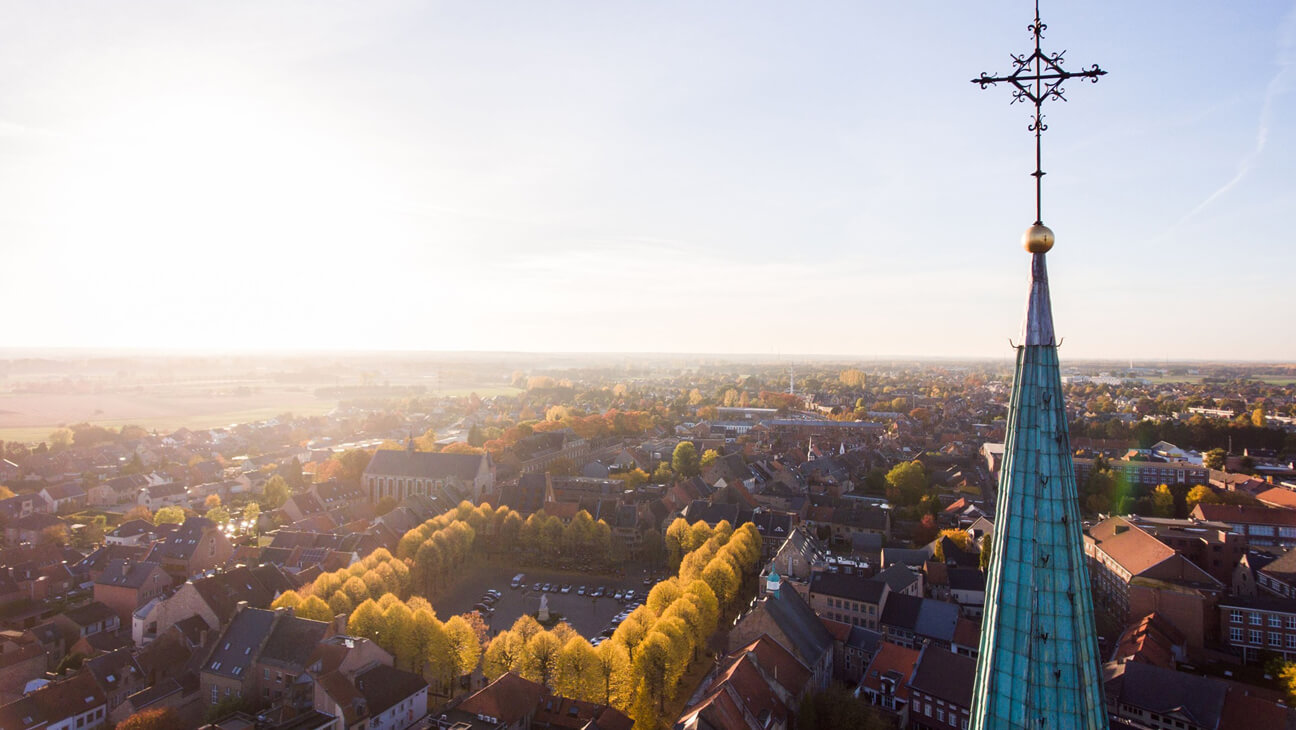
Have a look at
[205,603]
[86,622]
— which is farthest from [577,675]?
[86,622]

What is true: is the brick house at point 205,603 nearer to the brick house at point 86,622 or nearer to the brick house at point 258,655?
the brick house at point 86,622

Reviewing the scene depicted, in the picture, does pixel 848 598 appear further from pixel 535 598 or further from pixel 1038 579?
pixel 1038 579

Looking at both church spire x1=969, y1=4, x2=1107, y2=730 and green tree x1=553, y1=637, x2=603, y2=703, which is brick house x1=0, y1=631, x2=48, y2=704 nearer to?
green tree x1=553, y1=637, x2=603, y2=703

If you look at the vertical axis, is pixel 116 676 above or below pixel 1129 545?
below

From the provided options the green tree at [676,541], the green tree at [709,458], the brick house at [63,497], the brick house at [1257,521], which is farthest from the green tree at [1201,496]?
the brick house at [63,497]

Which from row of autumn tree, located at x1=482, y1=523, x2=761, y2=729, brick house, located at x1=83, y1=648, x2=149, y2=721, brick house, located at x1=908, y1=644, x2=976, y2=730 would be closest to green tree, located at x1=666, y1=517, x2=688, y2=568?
row of autumn tree, located at x1=482, y1=523, x2=761, y2=729

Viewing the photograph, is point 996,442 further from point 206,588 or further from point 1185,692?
point 206,588
